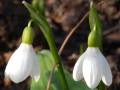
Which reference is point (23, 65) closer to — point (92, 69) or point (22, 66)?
point (22, 66)

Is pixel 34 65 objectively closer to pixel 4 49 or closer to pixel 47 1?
pixel 4 49

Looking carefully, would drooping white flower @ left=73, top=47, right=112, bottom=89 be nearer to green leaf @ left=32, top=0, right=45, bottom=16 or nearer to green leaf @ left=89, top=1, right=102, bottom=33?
green leaf @ left=89, top=1, right=102, bottom=33

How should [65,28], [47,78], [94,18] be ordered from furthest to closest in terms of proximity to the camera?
[65,28] → [47,78] → [94,18]

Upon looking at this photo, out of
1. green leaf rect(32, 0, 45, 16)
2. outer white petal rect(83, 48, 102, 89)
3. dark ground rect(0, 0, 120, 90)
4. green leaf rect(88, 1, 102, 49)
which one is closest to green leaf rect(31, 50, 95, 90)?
green leaf rect(32, 0, 45, 16)

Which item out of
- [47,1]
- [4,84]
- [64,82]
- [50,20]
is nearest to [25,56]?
[64,82]

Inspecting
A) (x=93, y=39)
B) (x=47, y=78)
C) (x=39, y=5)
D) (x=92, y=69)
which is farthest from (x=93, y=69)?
(x=39, y=5)

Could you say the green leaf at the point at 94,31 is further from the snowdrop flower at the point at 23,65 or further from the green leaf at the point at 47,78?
the green leaf at the point at 47,78
